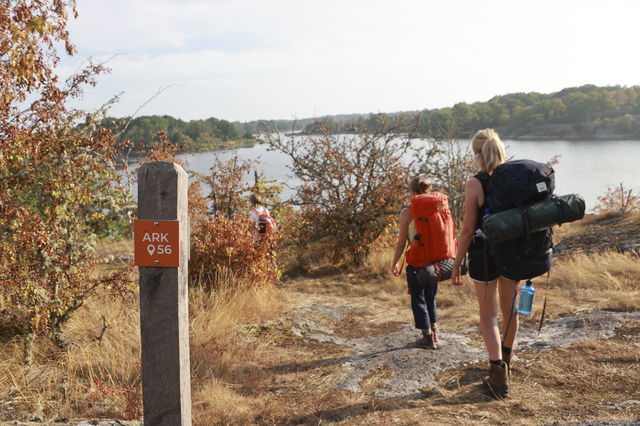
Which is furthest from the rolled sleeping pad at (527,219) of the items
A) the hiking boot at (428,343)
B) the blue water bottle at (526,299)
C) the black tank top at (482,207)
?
the hiking boot at (428,343)

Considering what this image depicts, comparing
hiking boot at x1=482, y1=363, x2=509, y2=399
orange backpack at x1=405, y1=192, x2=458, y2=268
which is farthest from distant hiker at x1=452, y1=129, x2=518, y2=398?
orange backpack at x1=405, y1=192, x2=458, y2=268

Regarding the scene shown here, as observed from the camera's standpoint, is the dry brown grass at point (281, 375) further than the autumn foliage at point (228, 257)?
No

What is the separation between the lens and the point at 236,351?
16.2 ft

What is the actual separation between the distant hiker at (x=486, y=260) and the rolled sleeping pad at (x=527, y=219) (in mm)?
287

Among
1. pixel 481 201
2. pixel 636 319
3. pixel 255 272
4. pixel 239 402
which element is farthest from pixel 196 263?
pixel 636 319

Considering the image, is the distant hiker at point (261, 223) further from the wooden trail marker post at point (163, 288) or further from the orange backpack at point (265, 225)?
the wooden trail marker post at point (163, 288)

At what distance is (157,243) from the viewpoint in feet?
8.21

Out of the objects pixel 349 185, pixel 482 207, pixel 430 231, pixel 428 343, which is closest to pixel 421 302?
pixel 428 343

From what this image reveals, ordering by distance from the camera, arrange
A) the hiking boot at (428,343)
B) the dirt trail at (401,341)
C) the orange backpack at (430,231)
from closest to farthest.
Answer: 1. the dirt trail at (401,341)
2. the orange backpack at (430,231)
3. the hiking boot at (428,343)

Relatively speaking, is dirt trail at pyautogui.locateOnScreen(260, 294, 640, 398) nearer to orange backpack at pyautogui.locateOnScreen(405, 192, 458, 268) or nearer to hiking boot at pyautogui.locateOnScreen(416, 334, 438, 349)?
hiking boot at pyautogui.locateOnScreen(416, 334, 438, 349)

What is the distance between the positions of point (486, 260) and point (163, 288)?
2.34 meters

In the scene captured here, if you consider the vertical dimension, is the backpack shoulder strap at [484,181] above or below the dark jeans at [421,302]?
above

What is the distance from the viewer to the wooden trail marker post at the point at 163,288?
98.0 inches

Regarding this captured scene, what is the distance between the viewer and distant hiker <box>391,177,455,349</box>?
4746 millimetres
